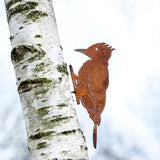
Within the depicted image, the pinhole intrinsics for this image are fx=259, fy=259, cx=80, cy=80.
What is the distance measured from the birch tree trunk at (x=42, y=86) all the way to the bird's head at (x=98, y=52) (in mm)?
564

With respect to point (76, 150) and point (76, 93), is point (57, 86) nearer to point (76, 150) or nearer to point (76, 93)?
point (76, 150)

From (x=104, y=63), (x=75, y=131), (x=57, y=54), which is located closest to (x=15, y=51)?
(x=57, y=54)

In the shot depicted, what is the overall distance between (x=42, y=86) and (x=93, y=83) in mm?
639

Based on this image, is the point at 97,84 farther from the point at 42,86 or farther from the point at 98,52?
the point at 42,86

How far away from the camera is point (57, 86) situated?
1080 millimetres

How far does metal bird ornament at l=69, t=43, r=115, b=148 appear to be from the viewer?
1574mm

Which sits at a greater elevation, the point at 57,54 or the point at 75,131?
the point at 57,54

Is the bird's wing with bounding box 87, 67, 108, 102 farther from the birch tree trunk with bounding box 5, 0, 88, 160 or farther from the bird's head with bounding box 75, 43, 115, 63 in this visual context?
the birch tree trunk with bounding box 5, 0, 88, 160

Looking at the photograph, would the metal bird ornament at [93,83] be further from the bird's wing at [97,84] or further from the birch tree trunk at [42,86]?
the birch tree trunk at [42,86]

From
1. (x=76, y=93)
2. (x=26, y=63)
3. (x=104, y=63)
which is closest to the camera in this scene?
(x=26, y=63)

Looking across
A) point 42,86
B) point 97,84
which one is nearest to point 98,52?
point 97,84

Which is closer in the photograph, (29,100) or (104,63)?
(29,100)

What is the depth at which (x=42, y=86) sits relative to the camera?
106 cm

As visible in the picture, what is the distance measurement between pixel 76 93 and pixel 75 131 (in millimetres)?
524
